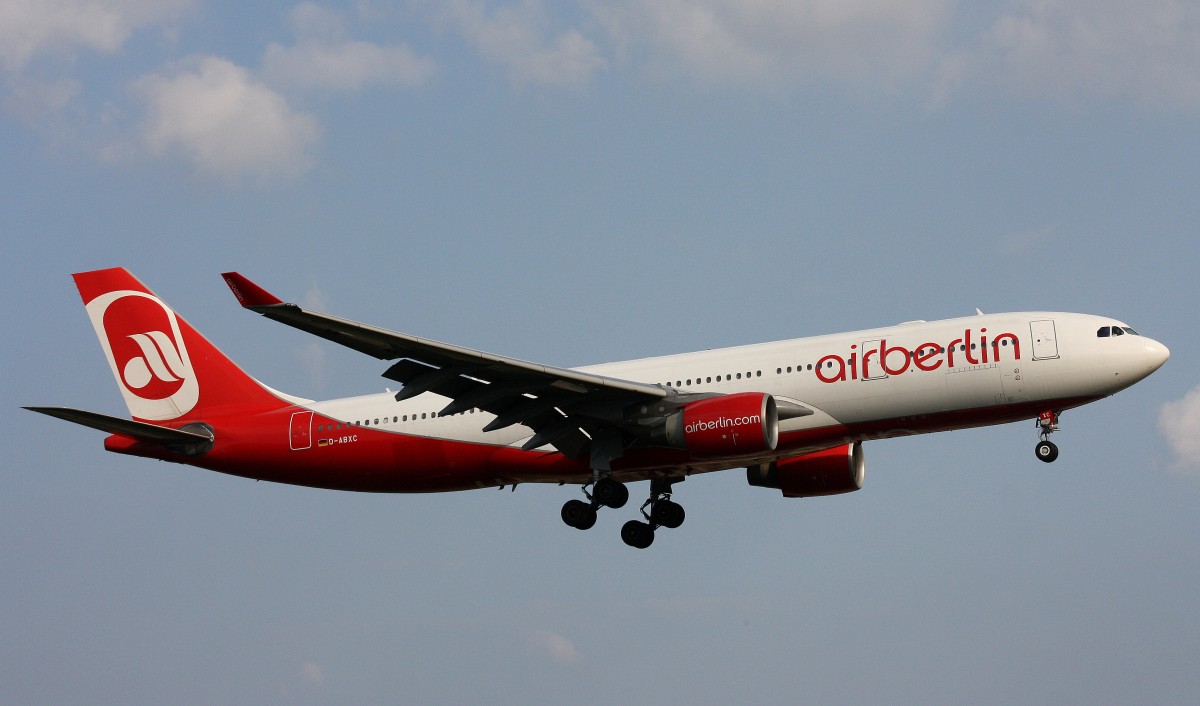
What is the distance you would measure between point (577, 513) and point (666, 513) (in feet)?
11.1

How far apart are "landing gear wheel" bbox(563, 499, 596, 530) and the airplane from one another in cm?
5

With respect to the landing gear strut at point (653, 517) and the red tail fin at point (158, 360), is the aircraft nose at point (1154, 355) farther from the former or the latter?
the red tail fin at point (158, 360)

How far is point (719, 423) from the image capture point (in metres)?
33.0

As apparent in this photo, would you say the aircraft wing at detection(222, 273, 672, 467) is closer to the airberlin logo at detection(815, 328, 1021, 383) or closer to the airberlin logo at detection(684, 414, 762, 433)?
the airberlin logo at detection(684, 414, 762, 433)

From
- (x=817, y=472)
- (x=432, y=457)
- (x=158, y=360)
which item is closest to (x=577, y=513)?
(x=432, y=457)

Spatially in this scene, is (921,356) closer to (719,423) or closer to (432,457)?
(719,423)

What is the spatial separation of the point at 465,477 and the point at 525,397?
12.2 ft

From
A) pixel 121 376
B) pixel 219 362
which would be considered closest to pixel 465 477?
pixel 219 362

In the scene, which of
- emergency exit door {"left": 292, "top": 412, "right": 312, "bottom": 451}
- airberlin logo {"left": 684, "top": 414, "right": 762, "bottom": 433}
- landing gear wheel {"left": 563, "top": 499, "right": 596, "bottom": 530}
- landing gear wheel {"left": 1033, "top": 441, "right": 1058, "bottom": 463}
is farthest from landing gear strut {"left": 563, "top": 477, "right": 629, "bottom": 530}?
landing gear wheel {"left": 1033, "top": 441, "right": 1058, "bottom": 463}

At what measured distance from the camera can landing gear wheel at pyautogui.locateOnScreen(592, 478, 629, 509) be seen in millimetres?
35688

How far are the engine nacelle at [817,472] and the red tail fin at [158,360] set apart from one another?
529 inches

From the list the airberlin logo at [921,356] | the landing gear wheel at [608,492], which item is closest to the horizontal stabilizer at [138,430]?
the landing gear wheel at [608,492]

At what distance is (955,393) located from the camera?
109 ft

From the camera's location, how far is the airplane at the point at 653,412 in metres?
33.1
